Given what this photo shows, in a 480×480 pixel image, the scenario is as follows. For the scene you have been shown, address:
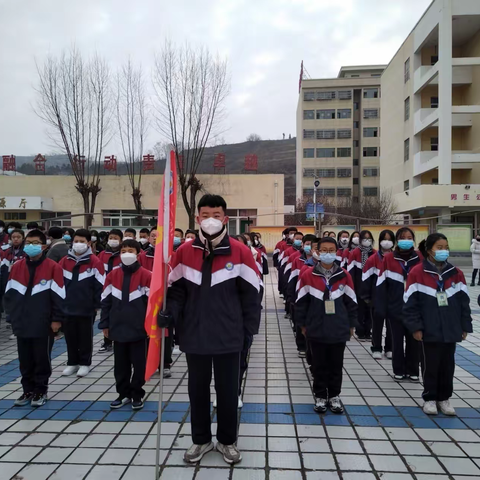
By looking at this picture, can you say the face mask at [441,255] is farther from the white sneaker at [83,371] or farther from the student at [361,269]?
the white sneaker at [83,371]

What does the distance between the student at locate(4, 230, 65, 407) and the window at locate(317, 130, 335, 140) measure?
53.3 m

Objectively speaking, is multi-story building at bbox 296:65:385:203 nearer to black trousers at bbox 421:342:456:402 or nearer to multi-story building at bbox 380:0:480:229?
multi-story building at bbox 380:0:480:229

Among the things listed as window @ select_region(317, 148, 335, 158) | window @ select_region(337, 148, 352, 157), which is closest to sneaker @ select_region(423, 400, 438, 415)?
Result: window @ select_region(317, 148, 335, 158)

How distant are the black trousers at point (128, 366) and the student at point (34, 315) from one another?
73cm

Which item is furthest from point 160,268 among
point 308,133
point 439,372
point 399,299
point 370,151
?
point 370,151

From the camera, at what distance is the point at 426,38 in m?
26.2

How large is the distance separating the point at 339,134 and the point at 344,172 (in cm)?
512

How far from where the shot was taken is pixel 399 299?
502cm

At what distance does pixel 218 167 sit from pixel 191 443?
2318 cm

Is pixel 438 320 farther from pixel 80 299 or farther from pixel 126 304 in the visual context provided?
pixel 80 299

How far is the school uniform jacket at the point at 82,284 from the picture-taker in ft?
16.8

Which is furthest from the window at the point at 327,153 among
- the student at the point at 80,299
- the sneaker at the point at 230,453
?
the sneaker at the point at 230,453

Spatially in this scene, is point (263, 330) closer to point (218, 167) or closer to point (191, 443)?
point (191, 443)

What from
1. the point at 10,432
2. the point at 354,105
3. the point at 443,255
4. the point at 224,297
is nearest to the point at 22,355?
the point at 10,432
